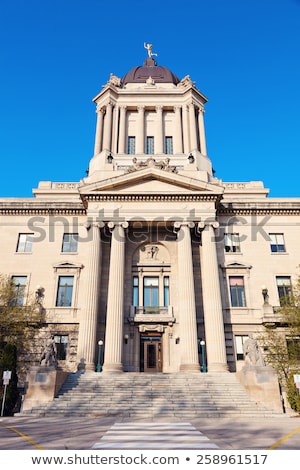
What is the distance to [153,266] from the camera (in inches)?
1356

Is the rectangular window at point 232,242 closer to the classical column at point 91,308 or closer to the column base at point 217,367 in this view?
the column base at point 217,367

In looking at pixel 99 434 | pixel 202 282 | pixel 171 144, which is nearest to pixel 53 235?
pixel 202 282

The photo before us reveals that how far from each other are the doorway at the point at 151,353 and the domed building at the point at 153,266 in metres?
0.09

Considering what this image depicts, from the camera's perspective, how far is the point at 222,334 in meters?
28.6

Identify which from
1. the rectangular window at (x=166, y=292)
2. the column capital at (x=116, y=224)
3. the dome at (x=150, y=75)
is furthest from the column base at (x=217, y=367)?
the dome at (x=150, y=75)

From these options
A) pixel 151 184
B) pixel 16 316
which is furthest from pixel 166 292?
pixel 16 316

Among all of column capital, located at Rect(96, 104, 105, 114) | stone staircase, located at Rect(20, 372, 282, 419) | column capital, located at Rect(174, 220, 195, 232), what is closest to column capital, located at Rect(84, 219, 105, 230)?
column capital, located at Rect(174, 220, 195, 232)

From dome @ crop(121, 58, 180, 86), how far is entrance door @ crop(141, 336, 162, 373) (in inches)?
1538

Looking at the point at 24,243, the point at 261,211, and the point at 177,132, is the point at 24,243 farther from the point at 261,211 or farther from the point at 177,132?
the point at 177,132

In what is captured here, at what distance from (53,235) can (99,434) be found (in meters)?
25.4

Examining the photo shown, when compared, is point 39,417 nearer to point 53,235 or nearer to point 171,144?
point 53,235

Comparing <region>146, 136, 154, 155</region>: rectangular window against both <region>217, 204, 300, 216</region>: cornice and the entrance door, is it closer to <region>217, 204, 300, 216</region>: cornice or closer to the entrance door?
<region>217, 204, 300, 216</region>: cornice

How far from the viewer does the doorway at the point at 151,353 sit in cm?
3106

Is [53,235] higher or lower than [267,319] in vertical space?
higher
